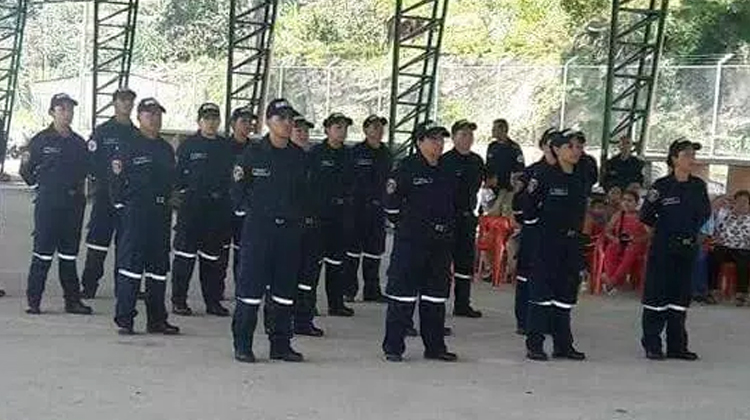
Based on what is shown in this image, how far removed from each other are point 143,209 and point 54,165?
1.35m

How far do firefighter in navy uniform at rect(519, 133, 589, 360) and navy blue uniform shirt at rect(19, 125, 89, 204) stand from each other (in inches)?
156

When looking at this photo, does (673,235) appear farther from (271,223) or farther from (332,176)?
(332,176)

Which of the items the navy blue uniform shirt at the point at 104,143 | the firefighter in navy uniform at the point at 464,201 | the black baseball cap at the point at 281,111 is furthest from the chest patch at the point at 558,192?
the navy blue uniform shirt at the point at 104,143

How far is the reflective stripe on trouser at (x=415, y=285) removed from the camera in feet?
30.7

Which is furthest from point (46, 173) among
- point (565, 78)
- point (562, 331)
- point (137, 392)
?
point (565, 78)

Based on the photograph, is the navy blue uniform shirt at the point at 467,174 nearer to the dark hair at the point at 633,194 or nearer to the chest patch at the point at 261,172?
the chest patch at the point at 261,172

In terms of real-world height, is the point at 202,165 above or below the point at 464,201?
above

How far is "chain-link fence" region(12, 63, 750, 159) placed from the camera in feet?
86.6

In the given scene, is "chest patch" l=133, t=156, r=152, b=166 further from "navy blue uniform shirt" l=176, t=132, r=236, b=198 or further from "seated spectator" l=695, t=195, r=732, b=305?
"seated spectator" l=695, t=195, r=732, b=305

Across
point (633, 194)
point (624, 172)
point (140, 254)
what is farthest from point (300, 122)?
point (624, 172)

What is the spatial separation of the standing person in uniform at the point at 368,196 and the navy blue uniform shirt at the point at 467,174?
3.78 feet

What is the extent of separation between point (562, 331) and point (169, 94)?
1258 inches

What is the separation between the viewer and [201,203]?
11391mm

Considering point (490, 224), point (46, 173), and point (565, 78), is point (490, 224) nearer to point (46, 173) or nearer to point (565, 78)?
point (46, 173)
